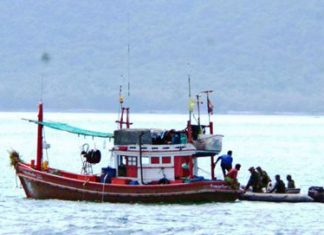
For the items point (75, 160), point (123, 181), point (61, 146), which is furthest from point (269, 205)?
point (61, 146)

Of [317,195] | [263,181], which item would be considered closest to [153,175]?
[263,181]

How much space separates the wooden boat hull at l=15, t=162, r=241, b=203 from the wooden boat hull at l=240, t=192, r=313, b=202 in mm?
775

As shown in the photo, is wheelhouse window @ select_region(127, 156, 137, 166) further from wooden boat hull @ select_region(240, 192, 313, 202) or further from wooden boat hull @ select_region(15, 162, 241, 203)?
wooden boat hull @ select_region(240, 192, 313, 202)

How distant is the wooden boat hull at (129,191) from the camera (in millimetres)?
49125

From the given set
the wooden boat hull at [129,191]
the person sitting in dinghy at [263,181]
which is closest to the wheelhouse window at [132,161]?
the wooden boat hull at [129,191]

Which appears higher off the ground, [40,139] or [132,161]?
[40,139]

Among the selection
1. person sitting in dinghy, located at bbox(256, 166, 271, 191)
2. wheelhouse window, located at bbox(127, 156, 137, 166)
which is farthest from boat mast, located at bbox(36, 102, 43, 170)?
person sitting in dinghy, located at bbox(256, 166, 271, 191)

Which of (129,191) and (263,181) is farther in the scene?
(263,181)

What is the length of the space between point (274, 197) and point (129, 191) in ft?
16.7

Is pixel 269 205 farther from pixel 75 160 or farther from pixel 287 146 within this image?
pixel 287 146

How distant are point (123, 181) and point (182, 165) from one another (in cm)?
206

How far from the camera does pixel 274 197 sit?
1998 inches

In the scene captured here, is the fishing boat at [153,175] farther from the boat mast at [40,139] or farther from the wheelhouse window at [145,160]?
the boat mast at [40,139]

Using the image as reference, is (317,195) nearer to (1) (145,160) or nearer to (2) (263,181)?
(2) (263,181)
